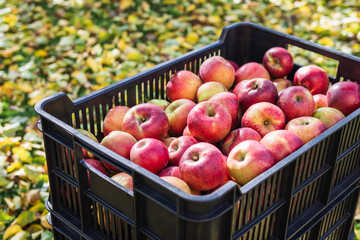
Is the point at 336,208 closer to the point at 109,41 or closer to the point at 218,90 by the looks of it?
the point at 218,90

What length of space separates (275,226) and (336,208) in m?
0.47

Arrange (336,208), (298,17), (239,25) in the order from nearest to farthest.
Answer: (336,208) → (239,25) → (298,17)

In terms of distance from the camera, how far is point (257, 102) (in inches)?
72.7

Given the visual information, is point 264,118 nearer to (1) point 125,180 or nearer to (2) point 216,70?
(2) point 216,70

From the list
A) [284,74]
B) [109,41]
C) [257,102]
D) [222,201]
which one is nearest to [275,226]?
[222,201]

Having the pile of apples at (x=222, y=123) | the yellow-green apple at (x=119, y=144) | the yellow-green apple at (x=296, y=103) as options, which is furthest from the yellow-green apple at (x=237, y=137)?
the yellow-green apple at (x=119, y=144)

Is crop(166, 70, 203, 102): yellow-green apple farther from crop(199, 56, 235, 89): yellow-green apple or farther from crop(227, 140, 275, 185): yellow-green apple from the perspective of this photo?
crop(227, 140, 275, 185): yellow-green apple

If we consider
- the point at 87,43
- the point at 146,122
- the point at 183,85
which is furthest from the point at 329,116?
the point at 87,43

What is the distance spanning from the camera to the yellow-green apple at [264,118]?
5.70 ft

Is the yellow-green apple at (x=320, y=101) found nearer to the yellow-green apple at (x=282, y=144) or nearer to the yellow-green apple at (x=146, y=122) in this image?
the yellow-green apple at (x=282, y=144)

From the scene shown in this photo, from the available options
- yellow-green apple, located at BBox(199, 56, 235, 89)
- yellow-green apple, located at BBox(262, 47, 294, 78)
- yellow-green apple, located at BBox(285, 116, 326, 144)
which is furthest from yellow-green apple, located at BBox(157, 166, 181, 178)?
yellow-green apple, located at BBox(262, 47, 294, 78)

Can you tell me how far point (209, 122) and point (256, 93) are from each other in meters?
0.30

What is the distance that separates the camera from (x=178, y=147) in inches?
64.6

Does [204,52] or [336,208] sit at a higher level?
[204,52]
